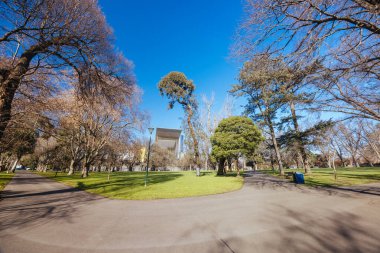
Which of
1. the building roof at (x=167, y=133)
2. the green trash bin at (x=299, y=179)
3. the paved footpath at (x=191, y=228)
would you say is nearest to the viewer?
the paved footpath at (x=191, y=228)

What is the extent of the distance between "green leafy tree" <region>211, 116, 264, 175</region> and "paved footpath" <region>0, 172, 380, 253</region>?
37.8ft

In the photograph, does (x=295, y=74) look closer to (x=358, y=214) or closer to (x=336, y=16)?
(x=336, y=16)

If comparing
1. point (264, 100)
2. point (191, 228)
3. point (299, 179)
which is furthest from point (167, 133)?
point (191, 228)

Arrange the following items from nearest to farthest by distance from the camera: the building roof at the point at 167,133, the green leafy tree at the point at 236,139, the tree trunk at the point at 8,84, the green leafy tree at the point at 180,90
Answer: the tree trunk at the point at 8,84, the green leafy tree at the point at 236,139, the green leafy tree at the point at 180,90, the building roof at the point at 167,133

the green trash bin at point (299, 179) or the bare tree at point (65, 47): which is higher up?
the bare tree at point (65, 47)

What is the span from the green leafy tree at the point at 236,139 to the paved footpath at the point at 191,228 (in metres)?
11.5

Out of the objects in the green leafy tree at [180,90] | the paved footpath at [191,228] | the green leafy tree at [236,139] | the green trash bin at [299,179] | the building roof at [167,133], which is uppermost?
the building roof at [167,133]

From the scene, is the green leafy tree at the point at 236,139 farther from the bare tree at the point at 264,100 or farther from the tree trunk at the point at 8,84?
the tree trunk at the point at 8,84

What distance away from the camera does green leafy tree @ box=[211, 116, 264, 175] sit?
17.8 m

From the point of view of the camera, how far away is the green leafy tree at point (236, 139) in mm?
17828

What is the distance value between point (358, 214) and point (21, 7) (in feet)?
43.3

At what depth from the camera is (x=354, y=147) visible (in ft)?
166

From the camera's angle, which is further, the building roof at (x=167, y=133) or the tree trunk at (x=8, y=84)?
the building roof at (x=167, y=133)

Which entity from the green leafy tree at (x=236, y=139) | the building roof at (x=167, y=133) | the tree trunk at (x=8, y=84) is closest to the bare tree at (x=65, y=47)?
the tree trunk at (x=8, y=84)
